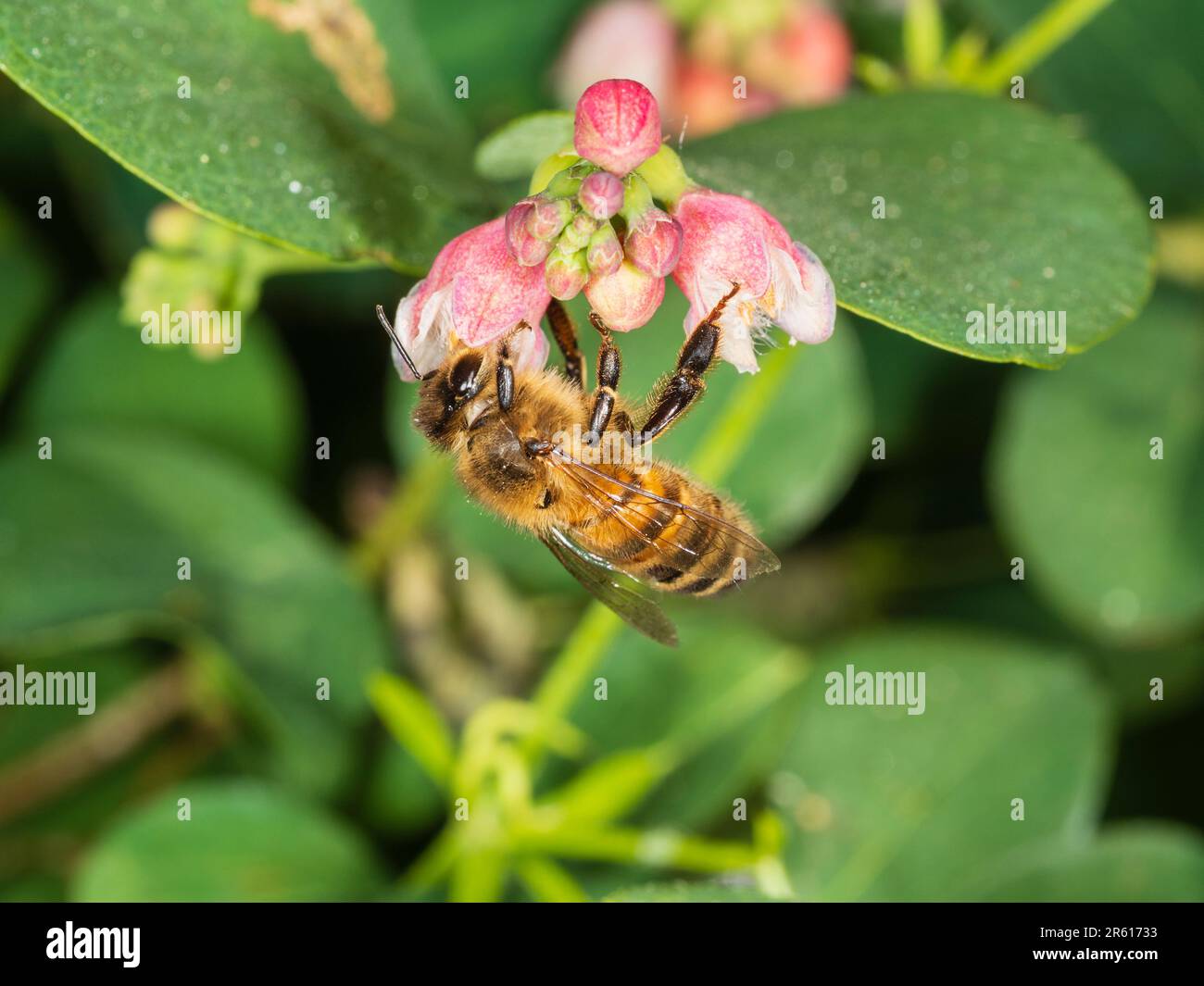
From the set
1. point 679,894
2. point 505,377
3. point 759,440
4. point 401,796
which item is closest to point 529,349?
point 505,377

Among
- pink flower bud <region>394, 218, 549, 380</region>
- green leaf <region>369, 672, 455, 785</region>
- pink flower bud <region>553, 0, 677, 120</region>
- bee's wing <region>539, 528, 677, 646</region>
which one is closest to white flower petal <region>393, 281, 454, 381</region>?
pink flower bud <region>394, 218, 549, 380</region>

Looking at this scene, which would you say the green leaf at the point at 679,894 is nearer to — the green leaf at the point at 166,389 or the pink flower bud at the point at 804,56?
the green leaf at the point at 166,389

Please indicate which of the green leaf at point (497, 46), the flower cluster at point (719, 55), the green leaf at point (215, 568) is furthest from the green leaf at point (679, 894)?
the green leaf at point (497, 46)

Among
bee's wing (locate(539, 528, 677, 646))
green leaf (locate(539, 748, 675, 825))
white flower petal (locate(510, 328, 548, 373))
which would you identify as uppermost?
white flower petal (locate(510, 328, 548, 373))

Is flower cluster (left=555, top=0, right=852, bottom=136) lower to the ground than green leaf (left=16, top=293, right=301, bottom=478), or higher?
higher

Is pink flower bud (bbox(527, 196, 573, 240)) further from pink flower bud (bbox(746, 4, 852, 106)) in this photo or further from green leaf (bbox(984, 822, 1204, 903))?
green leaf (bbox(984, 822, 1204, 903))

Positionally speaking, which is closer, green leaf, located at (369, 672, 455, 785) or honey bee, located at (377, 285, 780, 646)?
honey bee, located at (377, 285, 780, 646)
